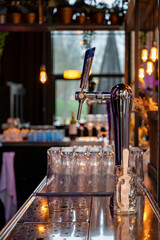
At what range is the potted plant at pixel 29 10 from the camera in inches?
164

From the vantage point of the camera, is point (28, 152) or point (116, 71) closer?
point (28, 152)

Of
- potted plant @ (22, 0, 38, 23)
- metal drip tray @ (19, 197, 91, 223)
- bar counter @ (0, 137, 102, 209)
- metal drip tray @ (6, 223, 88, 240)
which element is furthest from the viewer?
bar counter @ (0, 137, 102, 209)

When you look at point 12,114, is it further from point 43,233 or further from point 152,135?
point 43,233

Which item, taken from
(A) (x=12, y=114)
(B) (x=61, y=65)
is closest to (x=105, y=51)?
(B) (x=61, y=65)

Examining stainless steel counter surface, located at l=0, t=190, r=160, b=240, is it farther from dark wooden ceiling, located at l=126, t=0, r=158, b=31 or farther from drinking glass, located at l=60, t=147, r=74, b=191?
dark wooden ceiling, located at l=126, t=0, r=158, b=31

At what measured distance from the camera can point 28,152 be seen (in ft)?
15.9

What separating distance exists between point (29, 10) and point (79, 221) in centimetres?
339

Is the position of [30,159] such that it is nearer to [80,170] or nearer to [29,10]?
[29,10]

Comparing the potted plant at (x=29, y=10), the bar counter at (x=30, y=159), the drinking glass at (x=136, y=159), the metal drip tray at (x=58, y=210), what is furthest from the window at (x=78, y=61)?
the metal drip tray at (x=58, y=210)

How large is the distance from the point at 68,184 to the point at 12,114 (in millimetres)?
6411

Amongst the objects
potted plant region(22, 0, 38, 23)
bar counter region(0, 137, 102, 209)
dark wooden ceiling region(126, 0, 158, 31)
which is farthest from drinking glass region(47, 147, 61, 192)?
bar counter region(0, 137, 102, 209)

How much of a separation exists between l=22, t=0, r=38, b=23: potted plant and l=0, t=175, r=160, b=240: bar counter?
2982mm

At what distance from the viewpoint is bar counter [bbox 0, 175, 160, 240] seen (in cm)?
116

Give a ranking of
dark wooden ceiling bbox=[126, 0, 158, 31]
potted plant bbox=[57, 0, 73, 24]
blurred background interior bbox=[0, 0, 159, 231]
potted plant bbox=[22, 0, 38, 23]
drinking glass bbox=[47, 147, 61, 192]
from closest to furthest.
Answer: drinking glass bbox=[47, 147, 61, 192], dark wooden ceiling bbox=[126, 0, 158, 31], blurred background interior bbox=[0, 0, 159, 231], potted plant bbox=[57, 0, 73, 24], potted plant bbox=[22, 0, 38, 23]
